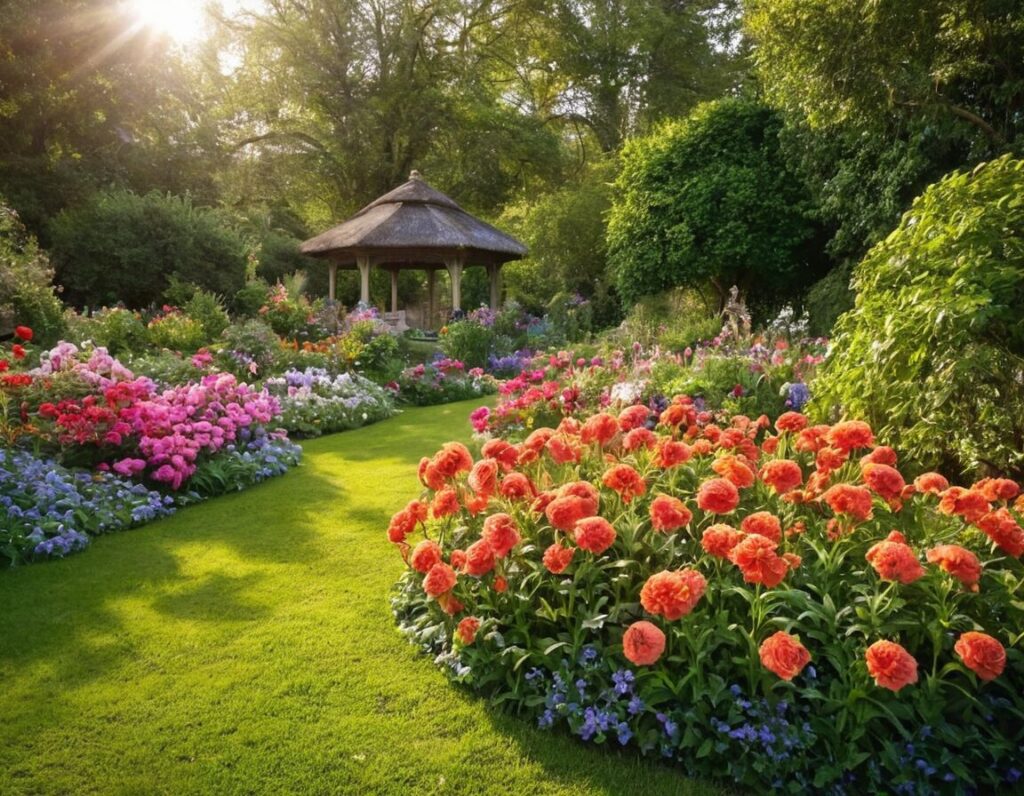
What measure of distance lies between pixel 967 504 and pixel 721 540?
91 cm

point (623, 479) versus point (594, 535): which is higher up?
point (623, 479)

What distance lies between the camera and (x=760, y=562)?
2.18 m

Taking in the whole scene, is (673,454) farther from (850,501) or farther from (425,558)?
(425,558)

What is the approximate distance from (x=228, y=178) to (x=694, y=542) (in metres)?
25.4

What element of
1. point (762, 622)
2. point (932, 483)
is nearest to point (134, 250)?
point (762, 622)

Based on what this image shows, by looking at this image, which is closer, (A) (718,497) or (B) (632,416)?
(A) (718,497)

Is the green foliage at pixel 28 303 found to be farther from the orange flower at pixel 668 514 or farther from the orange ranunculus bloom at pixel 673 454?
the orange flower at pixel 668 514

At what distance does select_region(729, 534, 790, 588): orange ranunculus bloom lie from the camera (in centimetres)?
218

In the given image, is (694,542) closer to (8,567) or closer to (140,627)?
(140,627)

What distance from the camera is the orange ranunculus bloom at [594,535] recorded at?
2422mm

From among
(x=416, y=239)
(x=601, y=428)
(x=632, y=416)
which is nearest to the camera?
(x=601, y=428)

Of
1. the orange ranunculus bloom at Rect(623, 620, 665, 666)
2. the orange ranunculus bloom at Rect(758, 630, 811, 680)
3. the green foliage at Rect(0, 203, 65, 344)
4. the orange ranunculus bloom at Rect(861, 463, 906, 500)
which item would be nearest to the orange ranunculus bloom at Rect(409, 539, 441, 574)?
the orange ranunculus bloom at Rect(623, 620, 665, 666)

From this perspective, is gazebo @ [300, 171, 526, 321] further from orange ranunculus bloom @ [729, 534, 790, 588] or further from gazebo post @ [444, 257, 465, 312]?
orange ranunculus bloom @ [729, 534, 790, 588]

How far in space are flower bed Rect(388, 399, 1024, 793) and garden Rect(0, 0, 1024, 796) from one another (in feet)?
0.05
